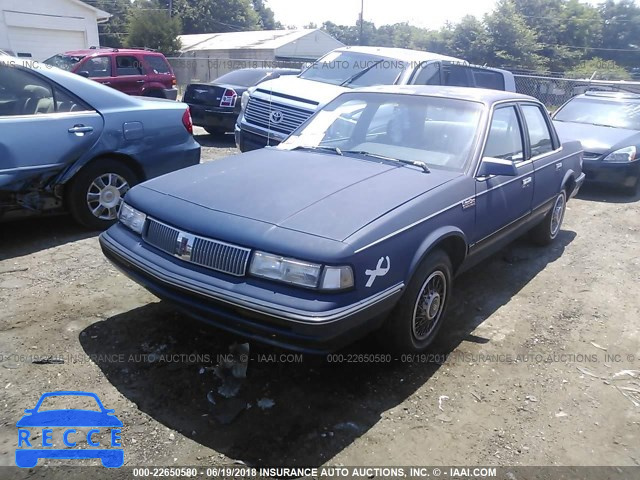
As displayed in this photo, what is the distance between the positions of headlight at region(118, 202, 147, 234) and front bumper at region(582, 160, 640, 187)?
7.02m

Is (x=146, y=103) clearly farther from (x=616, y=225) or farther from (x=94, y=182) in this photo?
(x=616, y=225)

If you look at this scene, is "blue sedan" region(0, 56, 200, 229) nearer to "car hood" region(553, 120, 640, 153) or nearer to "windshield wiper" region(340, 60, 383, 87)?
"windshield wiper" region(340, 60, 383, 87)

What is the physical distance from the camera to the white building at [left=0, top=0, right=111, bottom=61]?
76.3 ft

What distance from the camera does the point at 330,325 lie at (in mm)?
2568

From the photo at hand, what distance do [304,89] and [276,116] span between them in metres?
0.75

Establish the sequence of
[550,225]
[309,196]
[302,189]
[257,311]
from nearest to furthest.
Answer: [257,311] → [309,196] → [302,189] → [550,225]

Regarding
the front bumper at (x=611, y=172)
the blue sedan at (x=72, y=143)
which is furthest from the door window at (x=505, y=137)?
the front bumper at (x=611, y=172)

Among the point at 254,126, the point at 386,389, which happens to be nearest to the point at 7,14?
the point at 254,126

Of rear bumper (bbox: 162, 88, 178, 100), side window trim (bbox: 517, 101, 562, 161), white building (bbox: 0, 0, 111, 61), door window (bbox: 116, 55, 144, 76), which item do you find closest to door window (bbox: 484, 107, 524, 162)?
side window trim (bbox: 517, 101, 562, 161)

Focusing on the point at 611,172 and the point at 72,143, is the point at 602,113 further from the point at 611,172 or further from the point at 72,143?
the point at 72,143

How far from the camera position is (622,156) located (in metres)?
7.90

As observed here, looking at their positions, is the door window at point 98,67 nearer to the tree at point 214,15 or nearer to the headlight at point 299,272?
the headlight at point 299,272

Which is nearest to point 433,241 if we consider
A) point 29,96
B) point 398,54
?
point 29,96

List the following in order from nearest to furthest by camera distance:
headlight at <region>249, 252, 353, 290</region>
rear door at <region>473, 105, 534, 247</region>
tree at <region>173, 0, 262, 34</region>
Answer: headlight at <region>249, 252, 353, 290</region> → rear door at <region>473, 105, 534, 247</region> → tree at <region>173, 0, 262, 34</region>
